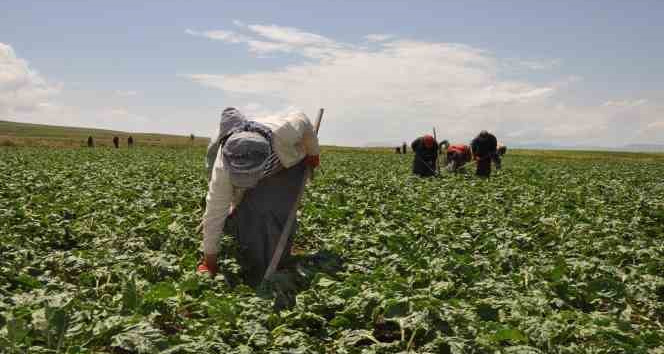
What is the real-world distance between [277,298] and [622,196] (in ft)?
40.0

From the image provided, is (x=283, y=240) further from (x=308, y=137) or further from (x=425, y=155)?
(x=425, y=155)

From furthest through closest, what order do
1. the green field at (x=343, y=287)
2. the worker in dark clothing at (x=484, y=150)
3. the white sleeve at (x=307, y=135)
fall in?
the worker in dark clothing at (x=484, y=150)
the white sleeve at (x=307, y=135)
the green field at (x=343, y=287)

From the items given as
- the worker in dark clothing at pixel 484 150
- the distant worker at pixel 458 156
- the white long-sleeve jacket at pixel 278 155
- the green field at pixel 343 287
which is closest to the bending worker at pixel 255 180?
the white long-sleeve jacket at pixel 278 155

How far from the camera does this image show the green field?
11.6 feet

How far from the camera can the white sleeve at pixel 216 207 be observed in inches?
201

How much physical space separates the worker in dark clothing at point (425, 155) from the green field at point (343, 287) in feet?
26.9

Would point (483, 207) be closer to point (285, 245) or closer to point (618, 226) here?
point (618, 226)

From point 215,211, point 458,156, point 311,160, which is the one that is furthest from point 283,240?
point 458,156

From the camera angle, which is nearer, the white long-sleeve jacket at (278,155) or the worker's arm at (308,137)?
the white long-sleeve jacket at (278,155)

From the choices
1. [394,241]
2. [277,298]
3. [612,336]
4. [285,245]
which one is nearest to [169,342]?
[277,298]

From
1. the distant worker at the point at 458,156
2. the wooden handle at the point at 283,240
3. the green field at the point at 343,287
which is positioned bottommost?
the green field at the point at 343,287

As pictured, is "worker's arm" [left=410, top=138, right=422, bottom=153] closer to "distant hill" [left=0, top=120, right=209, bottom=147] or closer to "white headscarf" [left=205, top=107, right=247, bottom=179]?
"white headscarf" [left=205, top=107, right=247, bottom=179]

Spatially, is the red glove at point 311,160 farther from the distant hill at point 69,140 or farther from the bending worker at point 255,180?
the distant hill at point 69,140

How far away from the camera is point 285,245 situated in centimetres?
569
